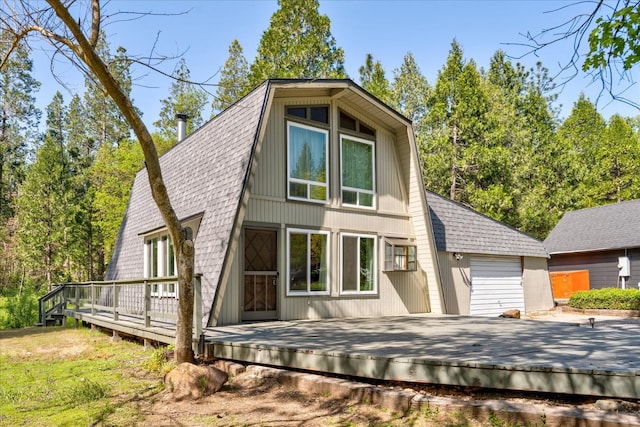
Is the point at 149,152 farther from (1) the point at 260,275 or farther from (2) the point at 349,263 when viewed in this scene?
(2) the point at 349,263

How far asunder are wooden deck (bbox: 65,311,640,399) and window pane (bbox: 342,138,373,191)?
4360 mm

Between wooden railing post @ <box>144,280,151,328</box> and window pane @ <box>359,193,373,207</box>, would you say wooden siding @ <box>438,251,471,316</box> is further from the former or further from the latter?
wooden railing post @ <box>144,280,151,328</box>

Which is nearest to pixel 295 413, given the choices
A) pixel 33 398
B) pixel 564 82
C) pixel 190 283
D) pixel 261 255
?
pixel 190 283

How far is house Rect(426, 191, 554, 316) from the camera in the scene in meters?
14.9

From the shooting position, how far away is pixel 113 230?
2623 centimetres

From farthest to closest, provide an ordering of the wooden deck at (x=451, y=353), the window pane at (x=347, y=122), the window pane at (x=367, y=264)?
the window pane at (x=347, y=122) < the window pane at (x=367, y=264) < the wooden deck at (x=451, y=353)

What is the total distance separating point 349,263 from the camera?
12.1 meters

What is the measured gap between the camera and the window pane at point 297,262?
36.1ft

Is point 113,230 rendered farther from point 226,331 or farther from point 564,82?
point 564,82

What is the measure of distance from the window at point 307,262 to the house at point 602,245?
1672 cm

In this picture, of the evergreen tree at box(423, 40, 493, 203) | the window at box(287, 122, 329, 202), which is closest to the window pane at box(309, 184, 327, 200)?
the window at box(287, 122, 329, 202)

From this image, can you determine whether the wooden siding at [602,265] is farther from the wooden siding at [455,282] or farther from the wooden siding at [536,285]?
the wooden siding at [455,282]

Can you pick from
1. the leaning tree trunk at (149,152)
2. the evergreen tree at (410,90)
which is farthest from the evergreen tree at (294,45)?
the leaning tree trunk at (149,152)

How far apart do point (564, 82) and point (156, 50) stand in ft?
16.2
